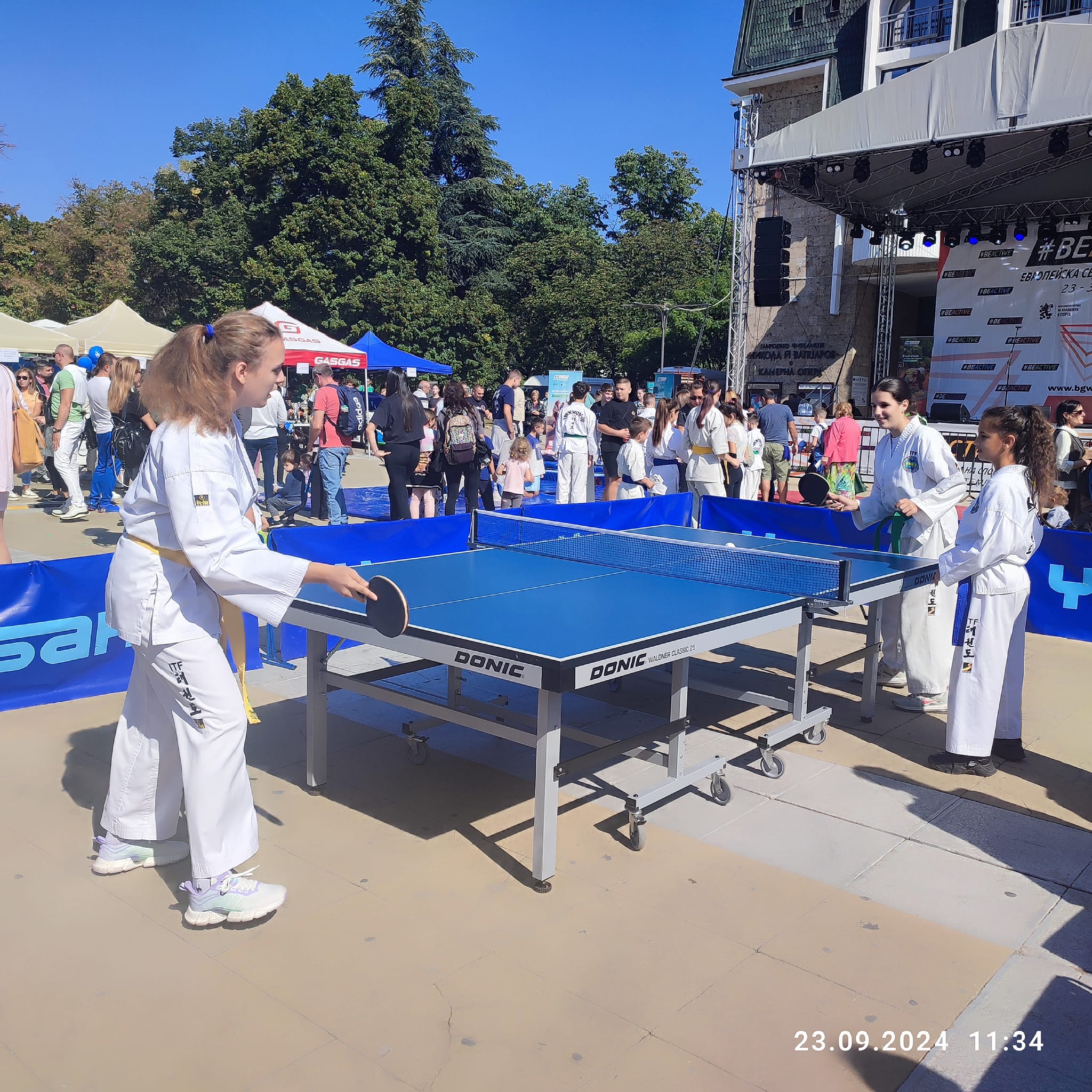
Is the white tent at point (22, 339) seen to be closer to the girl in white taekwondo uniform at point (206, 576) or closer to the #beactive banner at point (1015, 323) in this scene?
the girl in white taekwondo uniform at point (206, 576)

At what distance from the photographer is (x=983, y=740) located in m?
5.07

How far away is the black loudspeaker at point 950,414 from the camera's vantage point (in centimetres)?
2023

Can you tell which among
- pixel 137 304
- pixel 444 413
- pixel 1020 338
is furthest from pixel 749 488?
pixel 137 304

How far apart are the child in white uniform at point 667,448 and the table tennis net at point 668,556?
467 centimetres

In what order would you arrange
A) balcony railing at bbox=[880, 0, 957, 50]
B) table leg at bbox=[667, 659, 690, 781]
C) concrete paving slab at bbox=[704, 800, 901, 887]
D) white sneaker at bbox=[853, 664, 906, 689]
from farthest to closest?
balcony railing at bbox=[880, 0, 957, 50] → white sneaker at bbox=[853, 664, 906, 689] → table leg at bbox=[667, 659, 690, 781] → concrete paving slab at bbox=[704, 800, 901, 887]

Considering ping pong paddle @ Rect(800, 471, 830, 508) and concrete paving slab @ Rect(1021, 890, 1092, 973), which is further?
ping pong paddle @ Rect(800, 471, 830, 508)

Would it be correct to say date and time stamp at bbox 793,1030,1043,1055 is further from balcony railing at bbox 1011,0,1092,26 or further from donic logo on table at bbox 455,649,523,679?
balcony railing at bbox 1011,0,1092,26

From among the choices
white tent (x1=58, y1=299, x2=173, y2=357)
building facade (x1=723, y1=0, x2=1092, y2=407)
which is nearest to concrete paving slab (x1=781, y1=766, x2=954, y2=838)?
white tent (x1=58, y1=299, x2=173, y2=357)

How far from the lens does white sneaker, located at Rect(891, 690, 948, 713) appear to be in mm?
6312

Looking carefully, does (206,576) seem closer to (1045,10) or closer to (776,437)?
(776,437)

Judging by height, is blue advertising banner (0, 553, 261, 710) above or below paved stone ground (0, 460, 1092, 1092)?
above

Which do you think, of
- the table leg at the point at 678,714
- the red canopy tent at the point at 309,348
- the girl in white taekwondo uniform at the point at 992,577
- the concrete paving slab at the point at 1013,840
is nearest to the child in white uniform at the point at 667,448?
the girl in white taekwondo uniform at the point at 992,577

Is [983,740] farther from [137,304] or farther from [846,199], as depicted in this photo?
[137,304]

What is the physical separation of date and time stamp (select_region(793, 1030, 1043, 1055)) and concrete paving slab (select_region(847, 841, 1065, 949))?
595 mm
